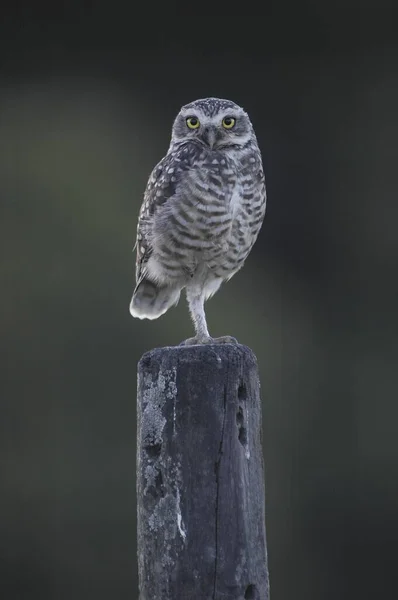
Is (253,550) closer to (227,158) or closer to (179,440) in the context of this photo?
(179,440)

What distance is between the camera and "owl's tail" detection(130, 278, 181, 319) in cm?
384

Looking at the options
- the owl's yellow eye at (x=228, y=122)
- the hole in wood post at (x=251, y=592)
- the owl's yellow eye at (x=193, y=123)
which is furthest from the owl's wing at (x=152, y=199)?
the hole in wood post at (x=251, y=592)

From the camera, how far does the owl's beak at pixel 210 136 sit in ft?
11.7

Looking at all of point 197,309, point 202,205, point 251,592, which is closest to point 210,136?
point 202,205

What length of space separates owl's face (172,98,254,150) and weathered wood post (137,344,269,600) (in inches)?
56.5

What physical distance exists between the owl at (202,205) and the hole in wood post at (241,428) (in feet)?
3.37

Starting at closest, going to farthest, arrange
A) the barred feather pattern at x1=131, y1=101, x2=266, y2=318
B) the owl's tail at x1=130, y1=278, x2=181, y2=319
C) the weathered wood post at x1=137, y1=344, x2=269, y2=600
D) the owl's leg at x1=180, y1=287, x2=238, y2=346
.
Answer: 1. the weathered wood post at x1=137, y1=344, x2=269, y2=600
2. the barred feather pattern at x1=131, y1=101, x2=266, y2=318
3. the owl's leg at x1=180, y1=287, x2=238, y2=346
4. the owl's tail at x1=130, y1=278, x2=181, y2=319

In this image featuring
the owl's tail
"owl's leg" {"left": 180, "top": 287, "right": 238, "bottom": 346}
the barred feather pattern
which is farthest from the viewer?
the owl's tail

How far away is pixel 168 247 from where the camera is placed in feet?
11.7

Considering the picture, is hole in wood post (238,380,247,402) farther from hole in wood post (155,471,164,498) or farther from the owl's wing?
the owl's wing

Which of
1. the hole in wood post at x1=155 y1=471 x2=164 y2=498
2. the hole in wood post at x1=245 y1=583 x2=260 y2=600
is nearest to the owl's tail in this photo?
the hole in wood post at x1=155 y1=471 x2=164 y2=498

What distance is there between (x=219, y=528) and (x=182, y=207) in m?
1.53

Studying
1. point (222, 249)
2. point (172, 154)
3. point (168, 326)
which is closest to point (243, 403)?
point (222, 249)

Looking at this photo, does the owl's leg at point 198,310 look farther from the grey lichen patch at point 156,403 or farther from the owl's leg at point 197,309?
the grey lichen patch at point 156,403
